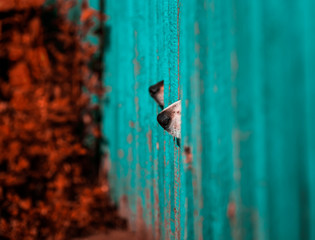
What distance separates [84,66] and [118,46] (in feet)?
1.80

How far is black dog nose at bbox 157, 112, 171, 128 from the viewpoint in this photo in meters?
1.51

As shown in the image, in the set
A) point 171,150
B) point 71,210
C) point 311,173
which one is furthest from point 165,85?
point 71,210

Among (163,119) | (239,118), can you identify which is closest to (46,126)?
(163,119)

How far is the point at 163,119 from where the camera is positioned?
1.51 metres

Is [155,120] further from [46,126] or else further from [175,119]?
[46,126]

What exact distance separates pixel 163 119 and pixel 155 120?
1.75ft

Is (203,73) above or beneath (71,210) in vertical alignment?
above

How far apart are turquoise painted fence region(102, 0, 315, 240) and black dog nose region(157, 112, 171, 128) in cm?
14

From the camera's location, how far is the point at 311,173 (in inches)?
28.3

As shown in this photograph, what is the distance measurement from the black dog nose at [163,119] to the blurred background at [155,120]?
0.12 m

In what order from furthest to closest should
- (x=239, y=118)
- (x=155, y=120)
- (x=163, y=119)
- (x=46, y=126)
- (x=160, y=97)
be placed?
1. (x=46, y=126)
2. (x=155, y=120)
3. (x=160, y=97)
4. (x=163, y=119)
5. (x=239, y=118)

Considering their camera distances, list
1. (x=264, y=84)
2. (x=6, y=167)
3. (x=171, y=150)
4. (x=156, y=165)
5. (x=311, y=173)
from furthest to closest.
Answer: (x=6, y=167), (x=156, y=165), (x=171, y=150), (x=264, y=84), (x=311, y=173)

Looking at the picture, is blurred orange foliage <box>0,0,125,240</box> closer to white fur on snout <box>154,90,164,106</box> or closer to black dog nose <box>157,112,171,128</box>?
white fur on snout <box>154,90,164,106</box>

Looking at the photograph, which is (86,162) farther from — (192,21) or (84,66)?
(192,21)
